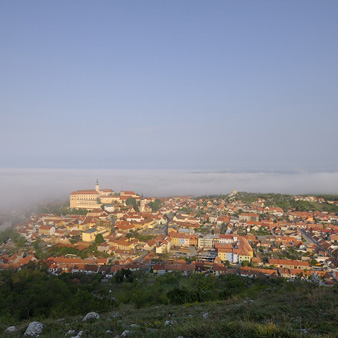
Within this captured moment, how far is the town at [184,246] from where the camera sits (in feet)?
46.0

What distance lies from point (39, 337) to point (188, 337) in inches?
79.5

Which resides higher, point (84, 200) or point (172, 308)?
point (172, 308)

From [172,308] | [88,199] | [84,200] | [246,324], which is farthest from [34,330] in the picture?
[88,199]

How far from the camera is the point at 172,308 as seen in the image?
184 inches

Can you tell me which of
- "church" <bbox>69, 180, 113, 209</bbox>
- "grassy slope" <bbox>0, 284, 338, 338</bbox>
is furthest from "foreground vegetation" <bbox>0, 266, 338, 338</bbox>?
"church" <bbox>69, 180, 113, 209</bbox>

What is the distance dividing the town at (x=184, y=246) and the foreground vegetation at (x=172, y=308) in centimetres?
219

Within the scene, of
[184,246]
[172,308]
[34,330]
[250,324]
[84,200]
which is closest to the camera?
[250,324]

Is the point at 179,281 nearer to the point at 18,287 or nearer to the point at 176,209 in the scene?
the point at 18,287

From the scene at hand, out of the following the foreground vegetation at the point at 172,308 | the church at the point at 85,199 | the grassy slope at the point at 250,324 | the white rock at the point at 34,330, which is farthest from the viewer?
the church at the point at 85,199

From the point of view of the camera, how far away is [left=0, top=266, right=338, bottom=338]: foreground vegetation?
234cm

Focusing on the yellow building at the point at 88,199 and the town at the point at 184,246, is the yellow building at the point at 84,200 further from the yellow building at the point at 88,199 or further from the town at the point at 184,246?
the town at the point at 184,246

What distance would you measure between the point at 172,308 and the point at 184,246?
16.3 meters

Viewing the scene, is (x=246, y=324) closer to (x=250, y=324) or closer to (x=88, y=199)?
(x=250, y=324)

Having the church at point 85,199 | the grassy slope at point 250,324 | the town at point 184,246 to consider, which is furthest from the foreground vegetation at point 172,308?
the church at point 85,199
